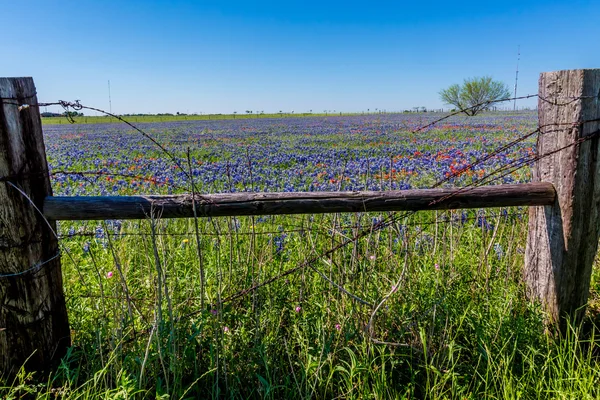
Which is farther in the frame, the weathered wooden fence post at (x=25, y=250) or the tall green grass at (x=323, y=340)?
the tall green grass at (x=323, y=340)

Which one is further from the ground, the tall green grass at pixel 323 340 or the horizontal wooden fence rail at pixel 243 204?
the horizontal wooden fence rail at pixel 243 204

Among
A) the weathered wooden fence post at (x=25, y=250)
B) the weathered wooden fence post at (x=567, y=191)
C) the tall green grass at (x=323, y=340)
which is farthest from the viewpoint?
the weathered wooden fence post at (x=567, y=191)

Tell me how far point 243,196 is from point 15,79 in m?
1.13

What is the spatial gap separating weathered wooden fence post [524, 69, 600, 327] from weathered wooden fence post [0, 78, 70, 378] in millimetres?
2618

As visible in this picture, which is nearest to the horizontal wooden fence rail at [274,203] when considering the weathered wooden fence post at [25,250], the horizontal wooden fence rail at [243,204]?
the horizontal wooden fence rail at [243,204]

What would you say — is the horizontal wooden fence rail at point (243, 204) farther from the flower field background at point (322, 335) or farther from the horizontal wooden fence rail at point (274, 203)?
the flower field background at point (322, 335)

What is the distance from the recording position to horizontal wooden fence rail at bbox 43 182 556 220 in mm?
2029

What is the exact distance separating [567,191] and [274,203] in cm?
157

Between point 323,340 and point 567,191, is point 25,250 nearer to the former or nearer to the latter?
point 323,340

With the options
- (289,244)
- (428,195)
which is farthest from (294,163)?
(428,195)

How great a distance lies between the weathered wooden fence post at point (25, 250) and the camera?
1888mm

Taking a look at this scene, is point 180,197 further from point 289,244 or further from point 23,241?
point 289,244

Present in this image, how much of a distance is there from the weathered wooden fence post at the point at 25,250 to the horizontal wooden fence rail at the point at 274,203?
0.12 metres

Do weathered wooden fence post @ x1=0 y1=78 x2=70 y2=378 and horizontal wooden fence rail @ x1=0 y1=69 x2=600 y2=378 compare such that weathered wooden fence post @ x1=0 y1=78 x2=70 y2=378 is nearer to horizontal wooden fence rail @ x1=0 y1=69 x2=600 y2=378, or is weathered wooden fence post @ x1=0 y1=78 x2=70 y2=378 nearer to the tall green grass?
horizontal wooden fence rail @ x1=0 y1=69 x2=600 y2=378
